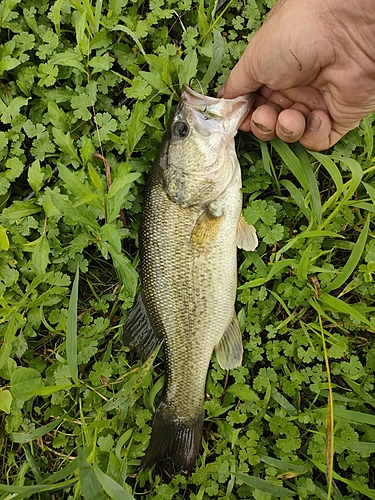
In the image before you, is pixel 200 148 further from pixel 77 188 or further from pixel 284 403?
pixel 284 403

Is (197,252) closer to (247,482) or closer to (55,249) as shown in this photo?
(55,249)

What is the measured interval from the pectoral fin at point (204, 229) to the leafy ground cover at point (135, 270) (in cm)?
27

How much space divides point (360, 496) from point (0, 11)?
369cm

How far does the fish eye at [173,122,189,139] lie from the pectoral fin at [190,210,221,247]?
44 centimetres

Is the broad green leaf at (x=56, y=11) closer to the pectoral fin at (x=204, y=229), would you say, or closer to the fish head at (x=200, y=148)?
the fish head at (x=200, y=148)

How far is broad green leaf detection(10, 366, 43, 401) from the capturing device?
8.29 feet

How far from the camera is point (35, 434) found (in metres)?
2.61

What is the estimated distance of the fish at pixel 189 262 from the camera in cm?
241

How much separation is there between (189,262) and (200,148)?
2.09 feet

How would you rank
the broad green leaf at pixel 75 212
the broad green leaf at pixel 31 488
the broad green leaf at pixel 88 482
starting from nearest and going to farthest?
1. the broad green leaf at pixel 88 482
2. the broad green leaf at pixel 31 488
3. the broad green leaf at pixel 75 212

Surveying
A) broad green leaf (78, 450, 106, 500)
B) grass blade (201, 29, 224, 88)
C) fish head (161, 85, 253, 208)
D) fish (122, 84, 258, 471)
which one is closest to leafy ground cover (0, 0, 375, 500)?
grass blade (201, 29, 224, 88)

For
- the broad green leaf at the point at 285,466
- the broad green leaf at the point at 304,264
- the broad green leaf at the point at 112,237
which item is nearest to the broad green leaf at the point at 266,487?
the broad green leaf at the point at 285,466

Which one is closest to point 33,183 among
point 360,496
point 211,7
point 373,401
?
point 211,7

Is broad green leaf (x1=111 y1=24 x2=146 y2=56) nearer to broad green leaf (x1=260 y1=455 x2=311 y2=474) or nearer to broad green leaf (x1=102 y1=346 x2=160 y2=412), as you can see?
broad green leaf (x1=102 y1=346 x2=160 y2=412)
